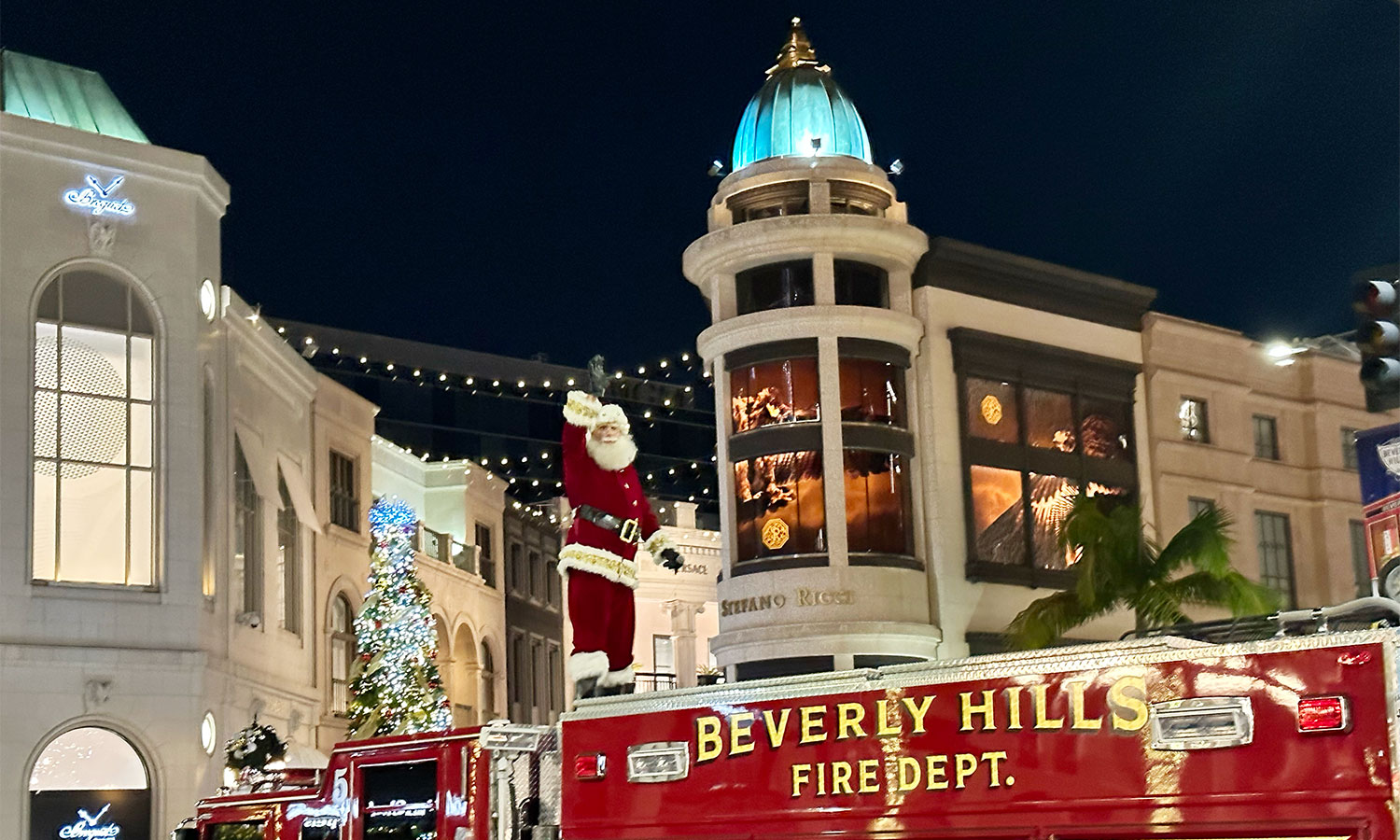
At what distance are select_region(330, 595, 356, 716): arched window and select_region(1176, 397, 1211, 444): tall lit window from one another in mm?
19845

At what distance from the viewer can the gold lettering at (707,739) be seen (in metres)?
10.2

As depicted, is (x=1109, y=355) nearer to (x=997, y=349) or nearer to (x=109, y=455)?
(x=997, y=349)

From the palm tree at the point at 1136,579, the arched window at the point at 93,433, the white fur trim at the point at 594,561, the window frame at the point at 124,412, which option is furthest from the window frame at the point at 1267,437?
the white fur trim at the point at 594,561

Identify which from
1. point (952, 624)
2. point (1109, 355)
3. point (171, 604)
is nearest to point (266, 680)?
point (171, 604)

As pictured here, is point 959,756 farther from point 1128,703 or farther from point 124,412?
point 124,412

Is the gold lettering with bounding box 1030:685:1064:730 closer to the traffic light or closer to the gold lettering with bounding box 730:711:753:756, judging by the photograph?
the gold lettering with bounding box 730:711:753:756

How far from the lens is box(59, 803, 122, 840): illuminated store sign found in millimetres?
29016

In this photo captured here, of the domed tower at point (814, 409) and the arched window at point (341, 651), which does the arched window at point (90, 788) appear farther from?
the domed tower at point (814, 409)

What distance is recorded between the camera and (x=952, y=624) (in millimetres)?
37719

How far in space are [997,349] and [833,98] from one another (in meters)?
6.47

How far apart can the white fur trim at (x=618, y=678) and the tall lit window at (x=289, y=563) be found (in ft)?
85.3

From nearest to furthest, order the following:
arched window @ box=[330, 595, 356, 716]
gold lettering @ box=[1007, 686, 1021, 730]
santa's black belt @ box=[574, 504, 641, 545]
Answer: gold lettering @ box=[1007, 686, 1021, 730], santa's black belt @ box=[574, 504, 641, 545], arched window @ box=[330, 595, 356, 716]

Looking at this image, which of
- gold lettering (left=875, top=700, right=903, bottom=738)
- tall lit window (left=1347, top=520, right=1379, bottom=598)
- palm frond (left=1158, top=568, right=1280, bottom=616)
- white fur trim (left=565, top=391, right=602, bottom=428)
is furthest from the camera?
tall lit window (left=1347, top=520, right=1379, bottom=598)

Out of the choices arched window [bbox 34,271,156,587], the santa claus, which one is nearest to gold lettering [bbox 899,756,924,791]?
the santa claus
